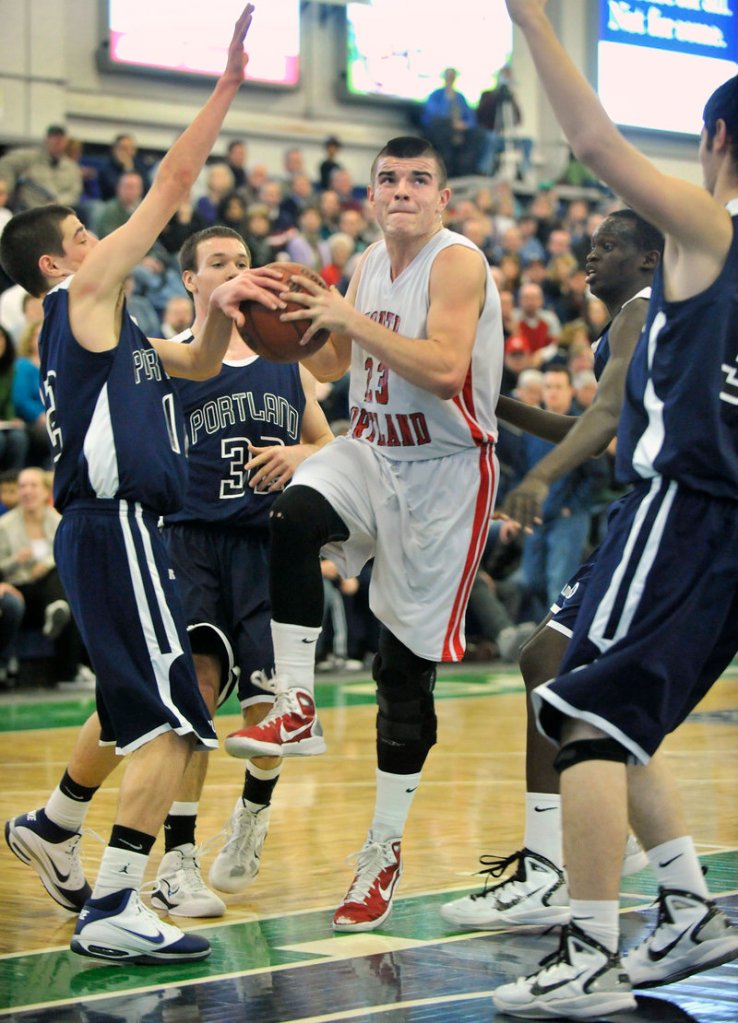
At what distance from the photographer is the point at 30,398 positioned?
11.6 m

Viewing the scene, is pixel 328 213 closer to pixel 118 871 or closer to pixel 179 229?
pixel 179 229

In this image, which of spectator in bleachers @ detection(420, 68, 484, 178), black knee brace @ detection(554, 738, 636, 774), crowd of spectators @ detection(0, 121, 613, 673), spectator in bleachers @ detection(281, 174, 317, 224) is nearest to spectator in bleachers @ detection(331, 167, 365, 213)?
crowd of spectators @ detection(0, 121, 613, 673)

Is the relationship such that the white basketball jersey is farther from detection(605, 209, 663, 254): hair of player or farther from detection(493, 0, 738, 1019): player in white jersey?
detection(493, 0, 738, 1019): player in white jersey

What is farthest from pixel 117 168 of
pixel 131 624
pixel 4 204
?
pixel 131 624

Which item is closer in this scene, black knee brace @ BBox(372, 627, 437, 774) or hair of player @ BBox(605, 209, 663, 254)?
black knee brace @ BBox(372, 627, 437, 774)

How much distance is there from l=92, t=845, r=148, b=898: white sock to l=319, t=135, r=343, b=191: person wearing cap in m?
14.8

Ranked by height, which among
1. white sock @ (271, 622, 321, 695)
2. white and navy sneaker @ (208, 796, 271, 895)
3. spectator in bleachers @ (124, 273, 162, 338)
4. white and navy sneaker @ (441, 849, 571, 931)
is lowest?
white and navy sneaker @ (208, 796, 271, 895)

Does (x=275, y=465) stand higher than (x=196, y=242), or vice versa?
(x=196, y=242)

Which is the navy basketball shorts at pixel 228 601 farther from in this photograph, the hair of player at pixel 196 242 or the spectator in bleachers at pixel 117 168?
the spectator in bleachers at pixel 117 168

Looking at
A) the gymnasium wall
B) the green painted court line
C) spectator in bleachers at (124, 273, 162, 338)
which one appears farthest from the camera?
the gymnasium wall

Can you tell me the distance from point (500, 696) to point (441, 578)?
6.04 m

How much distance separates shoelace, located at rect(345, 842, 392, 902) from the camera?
473cm

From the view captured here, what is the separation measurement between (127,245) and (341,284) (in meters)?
10.7

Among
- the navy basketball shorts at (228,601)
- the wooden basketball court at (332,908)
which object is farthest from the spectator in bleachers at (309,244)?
the navy basketball shorts at (228,601)
